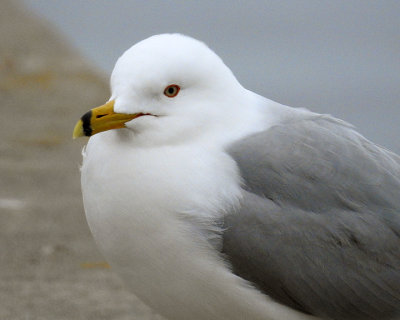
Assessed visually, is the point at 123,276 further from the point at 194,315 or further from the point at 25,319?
the point at 25,319

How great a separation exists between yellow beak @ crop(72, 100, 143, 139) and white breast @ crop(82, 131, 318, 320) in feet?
0.38

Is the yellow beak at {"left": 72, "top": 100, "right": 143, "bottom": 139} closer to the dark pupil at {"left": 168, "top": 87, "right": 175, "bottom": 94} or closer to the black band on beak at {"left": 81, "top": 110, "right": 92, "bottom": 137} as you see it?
the black band on beak at {"left": 81, "top": 110, "right": 92, "bottom": 137}

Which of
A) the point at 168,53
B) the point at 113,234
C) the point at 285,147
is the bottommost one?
the point at 113,234

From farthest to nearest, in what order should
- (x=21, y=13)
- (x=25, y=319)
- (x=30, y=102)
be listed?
(x=21, y=13) → (x=30, y=102) → (x=25, y=319)

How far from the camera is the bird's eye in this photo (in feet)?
10.4

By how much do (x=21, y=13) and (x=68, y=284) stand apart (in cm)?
482

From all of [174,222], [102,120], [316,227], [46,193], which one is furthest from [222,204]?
[46,193]

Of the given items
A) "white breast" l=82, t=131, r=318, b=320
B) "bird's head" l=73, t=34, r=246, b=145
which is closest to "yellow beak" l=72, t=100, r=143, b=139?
"bird's head" l=73, t=34, r=246, b=145

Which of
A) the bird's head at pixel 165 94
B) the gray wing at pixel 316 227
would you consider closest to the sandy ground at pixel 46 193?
the gray wing at pixel 316 227

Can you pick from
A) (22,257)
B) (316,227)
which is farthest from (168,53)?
(22,257)

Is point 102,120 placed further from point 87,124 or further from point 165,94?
point 165,94

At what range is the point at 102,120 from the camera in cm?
306

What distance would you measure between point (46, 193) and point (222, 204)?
84.6 inches

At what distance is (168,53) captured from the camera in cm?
316
